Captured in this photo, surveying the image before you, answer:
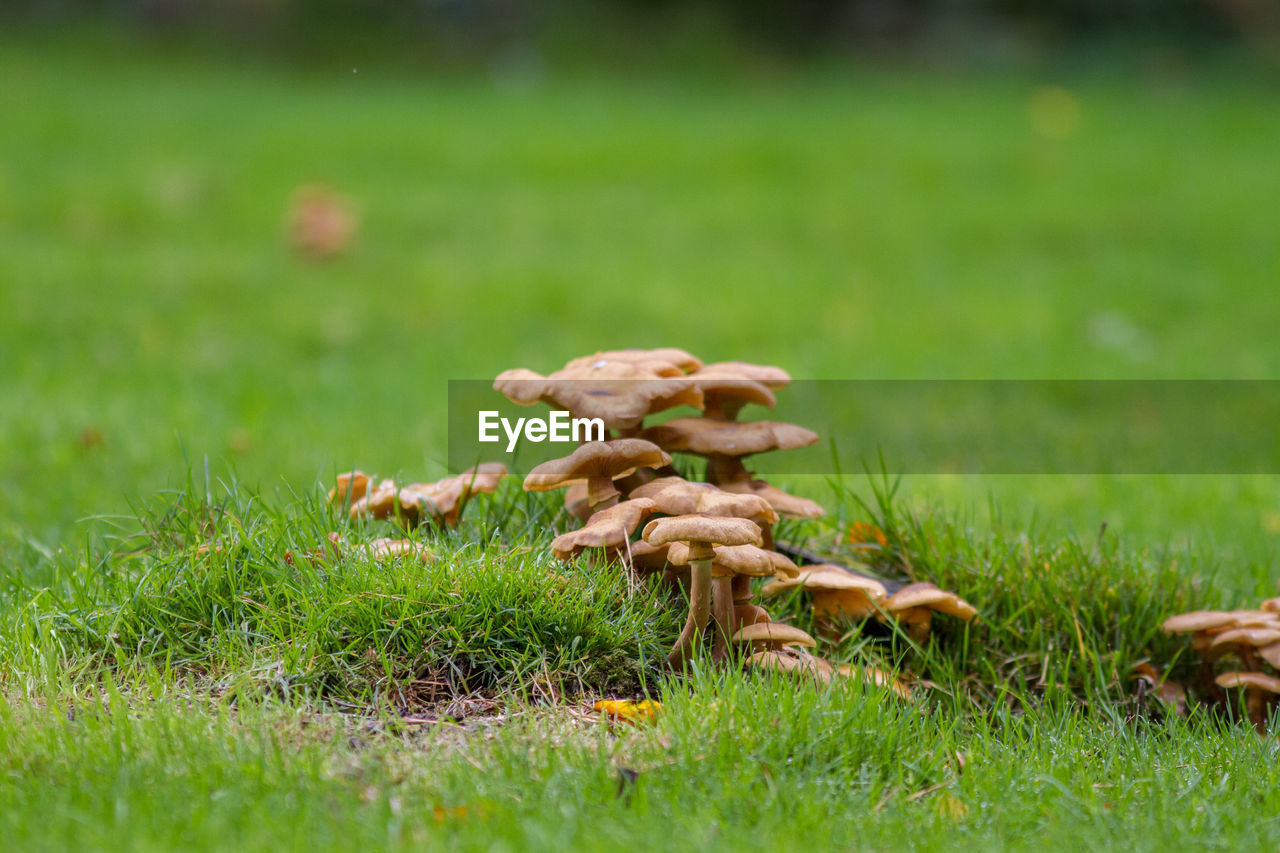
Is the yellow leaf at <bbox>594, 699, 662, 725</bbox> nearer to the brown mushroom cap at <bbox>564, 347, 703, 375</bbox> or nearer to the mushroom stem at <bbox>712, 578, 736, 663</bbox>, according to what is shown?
the mushroom stem at <bbox>712, 578, 736, 663</bbox>

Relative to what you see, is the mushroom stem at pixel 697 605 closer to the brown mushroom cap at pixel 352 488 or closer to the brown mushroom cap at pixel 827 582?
the brown mushroom cap at pixel 827 582

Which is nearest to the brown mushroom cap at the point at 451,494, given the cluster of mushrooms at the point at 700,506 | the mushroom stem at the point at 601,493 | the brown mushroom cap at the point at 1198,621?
the cluster of mushrooms at the point at 700,506

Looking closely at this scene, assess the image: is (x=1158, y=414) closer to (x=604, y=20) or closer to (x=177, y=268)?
(x=177, y=268)

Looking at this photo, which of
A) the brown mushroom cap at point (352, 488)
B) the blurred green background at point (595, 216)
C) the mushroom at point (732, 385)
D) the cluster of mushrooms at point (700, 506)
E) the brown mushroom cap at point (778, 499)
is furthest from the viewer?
the blurred green background at point (595, 216)

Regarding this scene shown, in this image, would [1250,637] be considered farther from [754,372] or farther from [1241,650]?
[754,372]

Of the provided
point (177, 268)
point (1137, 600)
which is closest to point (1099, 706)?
point (1137, 600)

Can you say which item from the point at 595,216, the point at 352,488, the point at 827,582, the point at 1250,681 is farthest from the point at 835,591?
the point at 595,216

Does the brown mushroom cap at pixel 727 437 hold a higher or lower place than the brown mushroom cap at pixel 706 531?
higher

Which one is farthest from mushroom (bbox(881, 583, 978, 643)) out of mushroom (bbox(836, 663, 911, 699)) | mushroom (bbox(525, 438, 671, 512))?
mushroom (bbox(525, 438, 671, 512))
